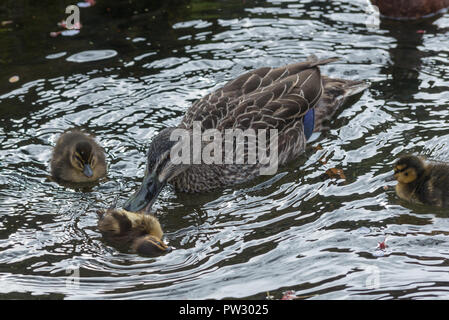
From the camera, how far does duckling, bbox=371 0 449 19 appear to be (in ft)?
25.1

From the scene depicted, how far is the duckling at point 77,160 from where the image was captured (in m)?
5.34

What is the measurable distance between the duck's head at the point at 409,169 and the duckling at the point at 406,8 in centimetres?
320

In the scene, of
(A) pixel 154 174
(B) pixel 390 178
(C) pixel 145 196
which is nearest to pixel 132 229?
(C) pixel 145 196

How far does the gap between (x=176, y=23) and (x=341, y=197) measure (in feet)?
10.9

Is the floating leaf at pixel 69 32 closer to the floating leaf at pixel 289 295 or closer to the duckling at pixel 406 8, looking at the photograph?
the duckling at pixel 406 8

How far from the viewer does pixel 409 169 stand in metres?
4.89

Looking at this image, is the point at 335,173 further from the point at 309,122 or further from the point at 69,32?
the point at 69,32

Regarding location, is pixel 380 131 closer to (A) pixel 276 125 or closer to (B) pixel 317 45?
(A) pixel 276 125

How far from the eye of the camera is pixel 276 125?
5.65m

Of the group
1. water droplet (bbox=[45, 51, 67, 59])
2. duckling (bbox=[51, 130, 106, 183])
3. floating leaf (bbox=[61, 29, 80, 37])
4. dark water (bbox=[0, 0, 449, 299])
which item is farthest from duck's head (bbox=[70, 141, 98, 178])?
floating leaf (bbox=[61, 29, 80, 37])

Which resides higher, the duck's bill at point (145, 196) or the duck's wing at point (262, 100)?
the duck's wing at point (262, 100)

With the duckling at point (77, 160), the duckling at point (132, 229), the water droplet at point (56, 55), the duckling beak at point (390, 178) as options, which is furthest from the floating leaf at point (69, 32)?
the duckling beak at point (390, 178)

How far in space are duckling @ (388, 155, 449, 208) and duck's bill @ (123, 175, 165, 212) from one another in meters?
1.65

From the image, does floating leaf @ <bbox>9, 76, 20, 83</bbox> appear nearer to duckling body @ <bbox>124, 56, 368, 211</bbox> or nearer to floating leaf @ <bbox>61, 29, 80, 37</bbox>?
floating leaf @ <bbox>61, 29, 80, 37</bbox>
